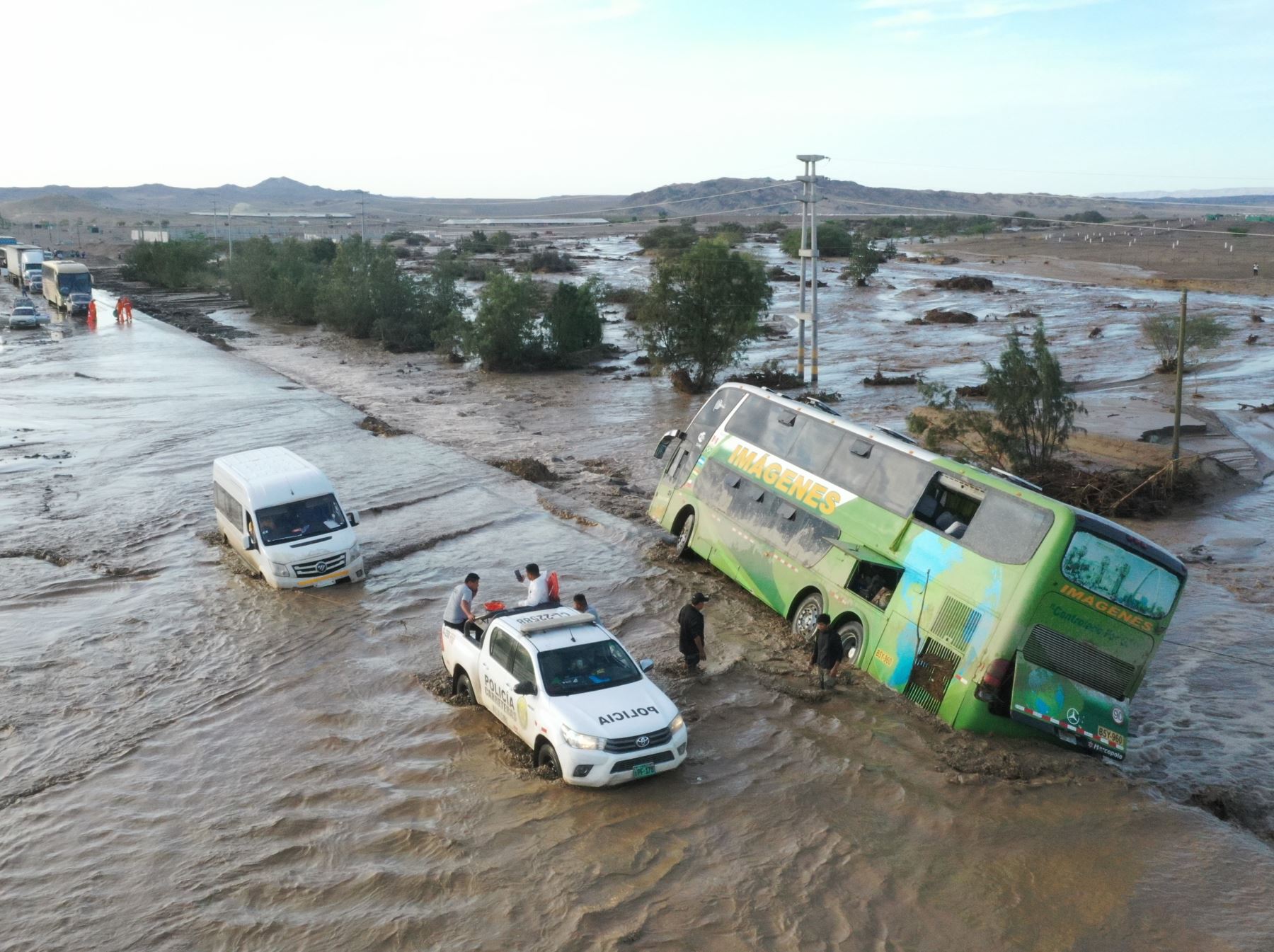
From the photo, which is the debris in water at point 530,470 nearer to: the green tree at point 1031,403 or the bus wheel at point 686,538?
the bus wheel at point 686,538

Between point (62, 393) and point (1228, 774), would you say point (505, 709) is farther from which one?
point (62, 393)

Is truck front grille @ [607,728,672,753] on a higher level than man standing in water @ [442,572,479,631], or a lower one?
lower

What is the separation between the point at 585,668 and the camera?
11680 millimetres

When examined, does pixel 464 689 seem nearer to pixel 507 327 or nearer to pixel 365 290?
pixel 507 327

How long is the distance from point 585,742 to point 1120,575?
20.7 feet

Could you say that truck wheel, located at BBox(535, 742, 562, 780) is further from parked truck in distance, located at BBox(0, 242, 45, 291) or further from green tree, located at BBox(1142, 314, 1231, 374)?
parked truck in distance, located at BBox(0, 242, 45, 291)

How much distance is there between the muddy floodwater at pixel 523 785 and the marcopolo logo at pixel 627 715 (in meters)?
0.77

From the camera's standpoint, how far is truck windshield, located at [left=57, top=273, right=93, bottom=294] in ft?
199

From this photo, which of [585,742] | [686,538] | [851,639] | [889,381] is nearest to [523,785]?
[585,742]

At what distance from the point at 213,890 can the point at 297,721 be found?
364 centimetres

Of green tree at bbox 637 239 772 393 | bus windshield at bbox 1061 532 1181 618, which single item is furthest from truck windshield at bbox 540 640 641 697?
green tree at bbox 637 239 772 393

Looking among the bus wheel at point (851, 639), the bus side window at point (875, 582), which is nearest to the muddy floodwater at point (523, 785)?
the bus wheel at point (851, 639)

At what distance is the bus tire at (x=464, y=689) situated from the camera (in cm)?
1315

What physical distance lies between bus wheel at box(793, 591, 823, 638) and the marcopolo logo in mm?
4405
